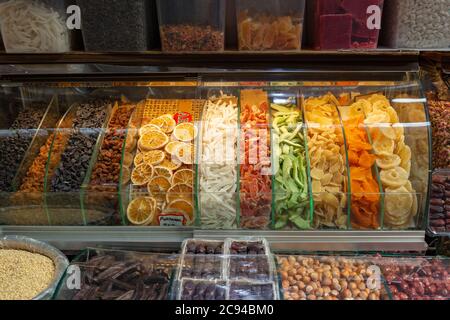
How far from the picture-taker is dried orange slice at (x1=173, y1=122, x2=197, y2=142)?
2012 mm

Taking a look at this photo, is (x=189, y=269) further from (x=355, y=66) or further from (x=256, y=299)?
(x=355, y=66)

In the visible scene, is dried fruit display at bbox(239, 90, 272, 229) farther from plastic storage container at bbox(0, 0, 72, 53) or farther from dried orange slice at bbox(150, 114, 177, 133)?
plastic storage container at bbox(0, 0, 72, 53)

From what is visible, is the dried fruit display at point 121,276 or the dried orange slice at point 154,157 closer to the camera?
the dried fruit display at point 121,276

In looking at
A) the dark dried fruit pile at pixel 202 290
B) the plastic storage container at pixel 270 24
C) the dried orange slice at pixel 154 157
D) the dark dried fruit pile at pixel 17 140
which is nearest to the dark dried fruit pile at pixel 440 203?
the plastic storage container at pixel 270 24

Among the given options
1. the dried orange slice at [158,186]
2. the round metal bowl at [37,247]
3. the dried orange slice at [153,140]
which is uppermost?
the dried orange slice at [153,140]

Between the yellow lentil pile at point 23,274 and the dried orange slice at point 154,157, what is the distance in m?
0.60

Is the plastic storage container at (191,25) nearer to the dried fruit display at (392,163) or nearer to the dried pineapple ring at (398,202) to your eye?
the dried fruit display at (392,163)

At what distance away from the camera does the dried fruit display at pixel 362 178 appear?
70.2 inches

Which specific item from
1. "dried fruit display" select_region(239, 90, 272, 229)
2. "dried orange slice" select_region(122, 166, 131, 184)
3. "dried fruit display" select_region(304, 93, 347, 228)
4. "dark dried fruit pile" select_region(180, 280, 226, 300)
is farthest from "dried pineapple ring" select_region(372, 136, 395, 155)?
"dried orange slice" select_region(122, 166, 131, 184)

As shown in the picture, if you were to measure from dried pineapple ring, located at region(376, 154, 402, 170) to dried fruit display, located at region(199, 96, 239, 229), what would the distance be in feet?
2.08

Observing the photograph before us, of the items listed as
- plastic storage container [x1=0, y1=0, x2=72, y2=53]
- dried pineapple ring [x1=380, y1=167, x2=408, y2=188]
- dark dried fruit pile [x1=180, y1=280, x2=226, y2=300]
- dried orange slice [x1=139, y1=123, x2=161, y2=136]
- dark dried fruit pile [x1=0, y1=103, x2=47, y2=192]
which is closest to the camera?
dark dried fruit pile [x1=180, y1=280, x2=226, y2=300]

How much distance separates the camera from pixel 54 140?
80.6 inches

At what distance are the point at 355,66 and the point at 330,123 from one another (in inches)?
11.0

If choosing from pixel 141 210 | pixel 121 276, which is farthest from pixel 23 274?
pixel 141 210
